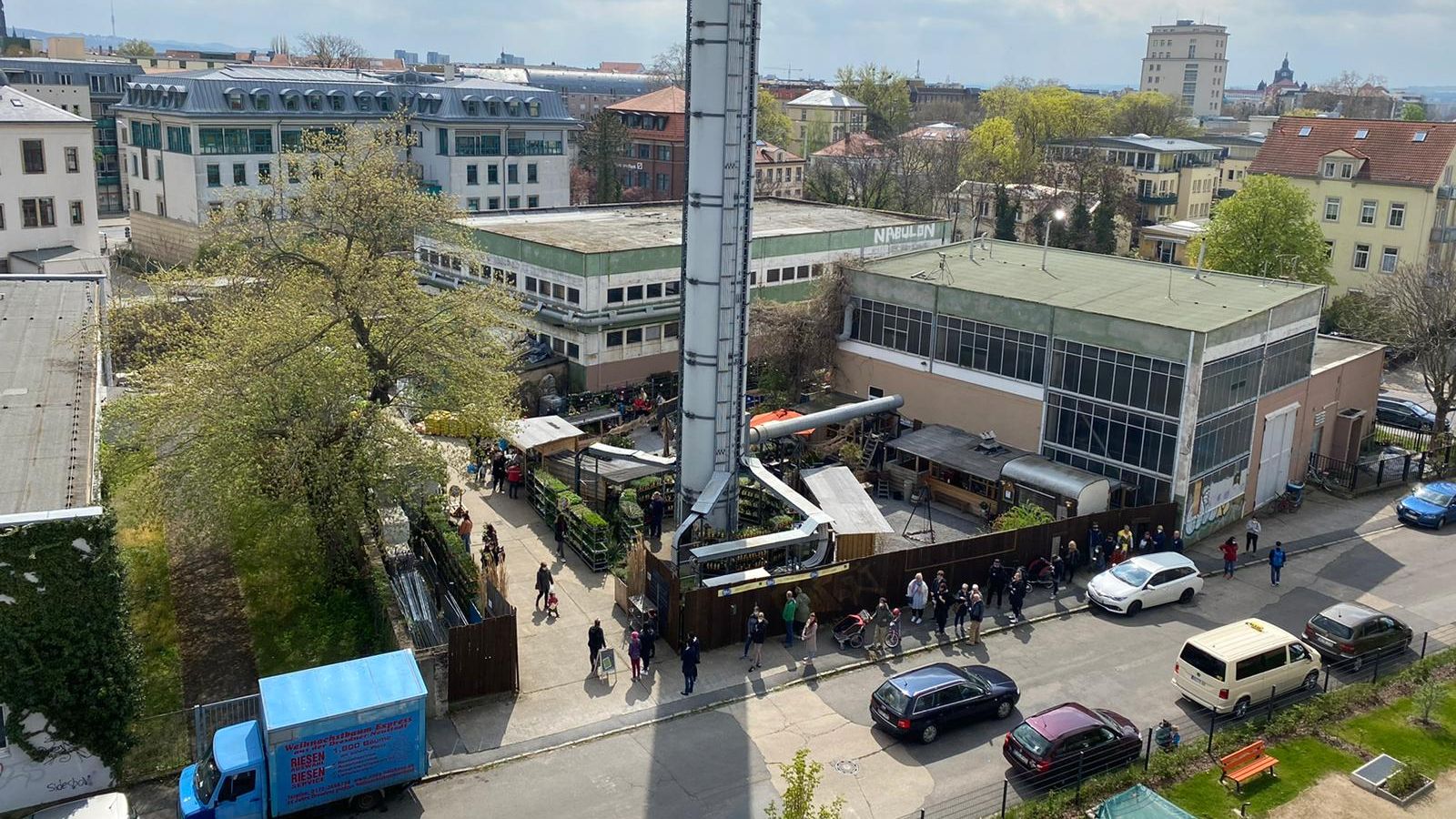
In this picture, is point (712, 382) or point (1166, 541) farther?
point (1166, 541)

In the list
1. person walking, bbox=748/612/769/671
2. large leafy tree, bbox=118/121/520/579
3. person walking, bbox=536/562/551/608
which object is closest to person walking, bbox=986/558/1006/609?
person walking, bbox=748/612/769/671

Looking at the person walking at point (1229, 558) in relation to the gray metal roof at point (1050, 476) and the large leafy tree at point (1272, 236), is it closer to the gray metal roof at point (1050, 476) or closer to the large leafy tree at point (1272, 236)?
the gray metal roof at point (1050, 476)

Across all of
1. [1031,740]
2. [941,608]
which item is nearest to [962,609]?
[941,608]

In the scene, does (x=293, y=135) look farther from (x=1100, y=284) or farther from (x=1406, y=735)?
(x=1406, y=735)

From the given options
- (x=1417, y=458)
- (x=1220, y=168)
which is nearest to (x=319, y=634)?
(x=1417, y=458)

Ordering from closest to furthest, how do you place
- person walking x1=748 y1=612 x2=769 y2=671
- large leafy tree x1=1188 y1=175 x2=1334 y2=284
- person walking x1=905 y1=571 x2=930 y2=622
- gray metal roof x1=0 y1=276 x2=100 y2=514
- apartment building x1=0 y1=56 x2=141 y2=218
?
gray metal roof x1=0 y1=276 x2=100 y2=514
person walking x1=748 y1=612 x2=769 y2=671
person walking x1=905 y1=571 x2=930 y2=622
large leafy tree x1=1188 y1=175 x2=1334 y2=284
apartment building x1=0 y1=56 x2=141 y2=218

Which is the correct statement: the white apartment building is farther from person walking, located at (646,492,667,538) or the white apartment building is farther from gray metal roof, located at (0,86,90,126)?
person walking, located at (646,492,667,538)

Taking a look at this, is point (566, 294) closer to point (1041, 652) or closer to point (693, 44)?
point (693, 44)
